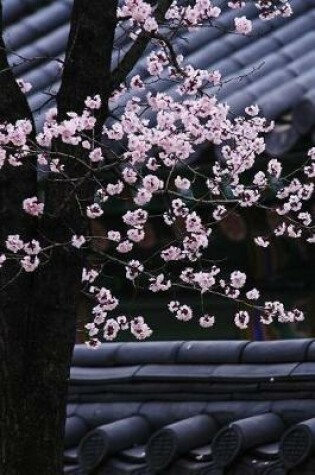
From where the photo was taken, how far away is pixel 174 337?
13.6 meters

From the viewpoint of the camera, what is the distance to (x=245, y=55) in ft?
45.6

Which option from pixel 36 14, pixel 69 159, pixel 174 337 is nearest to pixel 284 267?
pixel 174 337

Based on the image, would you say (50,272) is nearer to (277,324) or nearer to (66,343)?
(66,343)

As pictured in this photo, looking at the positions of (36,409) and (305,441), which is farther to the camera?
(305,441)

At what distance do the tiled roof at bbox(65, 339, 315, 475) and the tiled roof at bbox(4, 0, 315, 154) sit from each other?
3364 mm

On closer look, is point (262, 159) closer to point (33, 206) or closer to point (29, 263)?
point (33, 206)

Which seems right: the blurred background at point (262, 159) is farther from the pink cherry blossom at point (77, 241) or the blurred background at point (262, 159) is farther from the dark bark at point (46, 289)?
the pink cherry blossom at point (77, 241)

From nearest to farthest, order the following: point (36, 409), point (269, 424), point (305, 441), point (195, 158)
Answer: point (36, 409) → point (305, 441) → point (269, 424) → point (195, 158)

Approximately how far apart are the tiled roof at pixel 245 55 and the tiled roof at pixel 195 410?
11.0 ft

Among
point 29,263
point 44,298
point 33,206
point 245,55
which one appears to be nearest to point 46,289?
point 44,298

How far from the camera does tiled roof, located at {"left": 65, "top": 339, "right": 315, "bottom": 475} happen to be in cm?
770

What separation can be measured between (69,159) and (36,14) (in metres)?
9.55

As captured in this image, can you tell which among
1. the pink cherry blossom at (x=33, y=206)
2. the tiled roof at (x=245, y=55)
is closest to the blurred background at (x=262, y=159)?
the tiled roof at (x=245, y=55)

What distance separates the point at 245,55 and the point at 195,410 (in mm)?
6290
